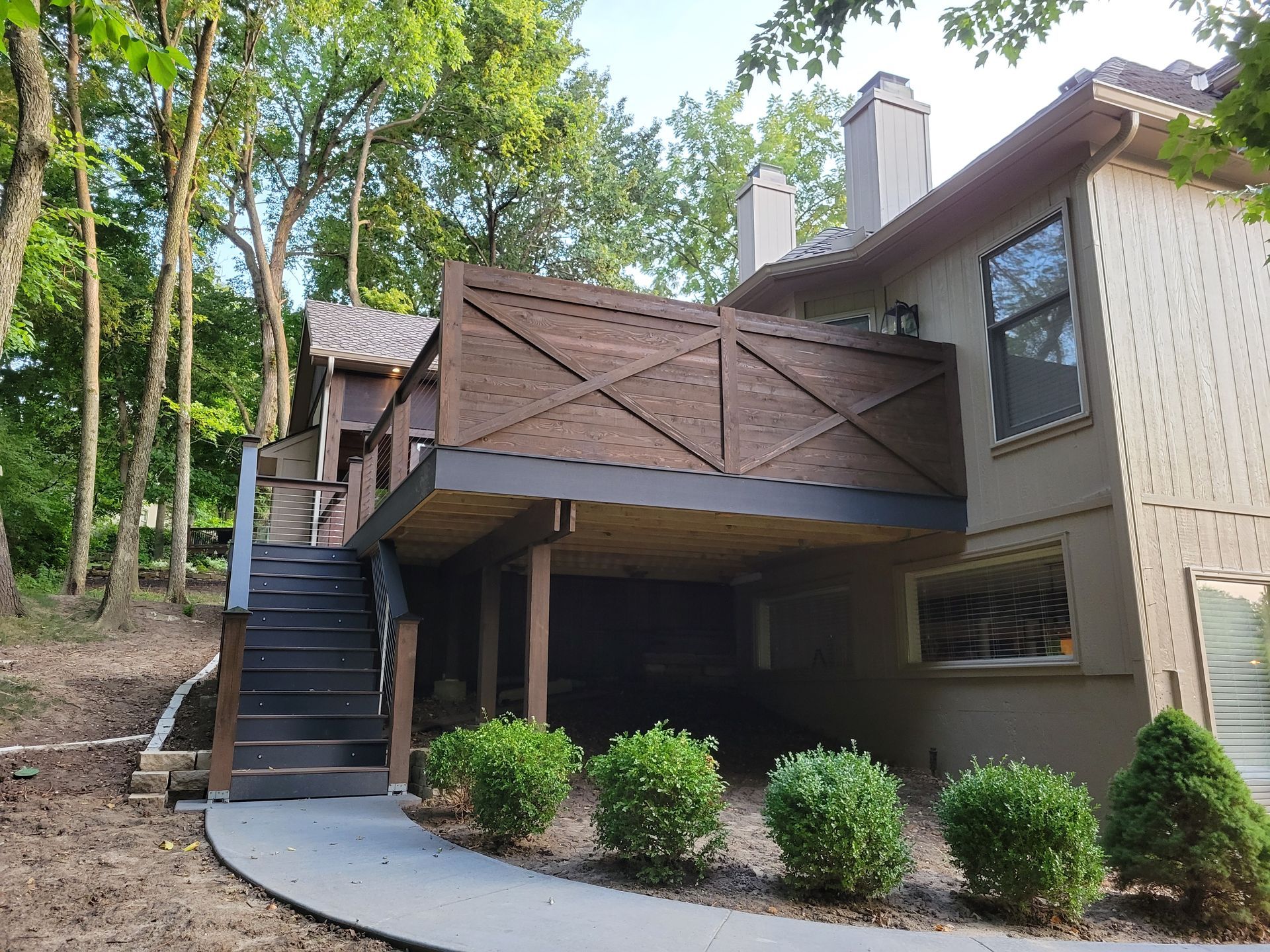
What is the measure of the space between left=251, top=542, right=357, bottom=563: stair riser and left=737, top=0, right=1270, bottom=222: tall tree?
22.2ft

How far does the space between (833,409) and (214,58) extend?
17899 mm

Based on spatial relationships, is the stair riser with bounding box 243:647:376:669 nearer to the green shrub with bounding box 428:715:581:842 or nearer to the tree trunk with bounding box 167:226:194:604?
the green shrub with bounding box 428:715:581:842

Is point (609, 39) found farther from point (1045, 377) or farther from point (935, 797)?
point (935, 797)

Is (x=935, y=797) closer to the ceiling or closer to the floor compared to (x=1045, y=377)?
closer to the floor

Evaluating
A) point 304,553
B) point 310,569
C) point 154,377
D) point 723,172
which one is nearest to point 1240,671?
point 310,569

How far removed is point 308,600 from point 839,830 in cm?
671

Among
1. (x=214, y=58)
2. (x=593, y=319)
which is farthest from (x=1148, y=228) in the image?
(x=214, y=58)

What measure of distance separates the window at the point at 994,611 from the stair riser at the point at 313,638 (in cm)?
517

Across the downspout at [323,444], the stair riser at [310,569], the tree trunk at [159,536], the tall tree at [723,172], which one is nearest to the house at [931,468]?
the stair riser at [310,569]

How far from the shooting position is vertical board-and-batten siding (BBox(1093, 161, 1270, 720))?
20.5 feet

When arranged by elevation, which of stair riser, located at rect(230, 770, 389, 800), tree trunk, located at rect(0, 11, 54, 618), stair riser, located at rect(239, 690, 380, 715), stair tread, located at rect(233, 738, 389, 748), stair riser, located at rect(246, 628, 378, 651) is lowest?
stair riser, located at rect(230, 770, 389, 800)

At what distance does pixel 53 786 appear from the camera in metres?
6.43

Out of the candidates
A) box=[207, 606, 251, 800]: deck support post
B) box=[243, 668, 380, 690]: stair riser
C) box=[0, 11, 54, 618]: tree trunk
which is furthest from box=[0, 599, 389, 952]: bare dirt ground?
box=[0, 11, 54, 618]: tree trunk

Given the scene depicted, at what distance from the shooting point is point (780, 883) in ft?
14.3
